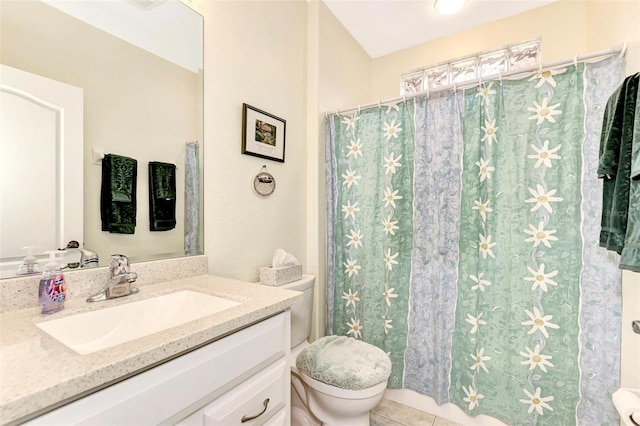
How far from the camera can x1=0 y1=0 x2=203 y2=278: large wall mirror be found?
0.84 metres

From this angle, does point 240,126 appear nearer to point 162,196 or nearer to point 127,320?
point 162,196

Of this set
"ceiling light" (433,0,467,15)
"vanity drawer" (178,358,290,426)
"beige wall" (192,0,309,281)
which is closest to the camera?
"vanity drawer" (178,358,290,426)

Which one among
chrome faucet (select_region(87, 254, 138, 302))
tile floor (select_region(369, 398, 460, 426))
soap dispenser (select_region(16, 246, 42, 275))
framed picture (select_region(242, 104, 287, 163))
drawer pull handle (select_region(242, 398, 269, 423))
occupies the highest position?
framed picture (select_region(242, 104, 287, 163))

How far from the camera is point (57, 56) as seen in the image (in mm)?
908

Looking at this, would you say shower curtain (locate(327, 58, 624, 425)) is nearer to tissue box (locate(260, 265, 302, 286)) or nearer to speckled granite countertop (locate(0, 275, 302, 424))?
tissue box (locate(260, 265, 302, 286))

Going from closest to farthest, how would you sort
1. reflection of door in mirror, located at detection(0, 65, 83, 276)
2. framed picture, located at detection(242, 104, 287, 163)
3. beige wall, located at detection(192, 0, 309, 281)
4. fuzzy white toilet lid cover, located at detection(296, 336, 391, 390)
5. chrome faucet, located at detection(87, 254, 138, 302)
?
reflection of door in mirror, located at detection(0, 65, 83, 276)
chrome faucet, located at detection(87, 254, 138, 302)
fuzzy white toilet lid cover, located at detection(296, 336, 391, 390)
beige wall, located at detection(192, 0, 309, 281)
framed picture, located at detection(242, 104, 287, 163)

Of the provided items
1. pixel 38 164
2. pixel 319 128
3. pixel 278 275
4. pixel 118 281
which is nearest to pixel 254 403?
pixel 118 281

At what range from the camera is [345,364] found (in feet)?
4.39

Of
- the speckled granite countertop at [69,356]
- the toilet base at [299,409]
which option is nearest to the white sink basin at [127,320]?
the speckled granite countertop at [69,356]

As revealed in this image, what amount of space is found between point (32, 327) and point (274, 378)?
662 mm

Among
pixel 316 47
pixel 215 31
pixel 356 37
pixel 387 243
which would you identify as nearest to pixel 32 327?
pixel 215 31

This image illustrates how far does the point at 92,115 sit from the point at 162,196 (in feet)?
1.21

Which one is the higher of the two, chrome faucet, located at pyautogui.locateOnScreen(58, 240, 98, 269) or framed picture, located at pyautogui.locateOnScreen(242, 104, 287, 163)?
framed picture, located at pyautogui.locateOnScreen(242, 104, 287, 163)

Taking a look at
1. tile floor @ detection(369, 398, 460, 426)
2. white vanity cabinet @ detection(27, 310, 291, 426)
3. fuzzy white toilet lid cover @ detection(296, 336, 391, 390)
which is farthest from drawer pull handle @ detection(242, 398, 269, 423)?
tile floor @ detection(369, 398, 460, 426)
